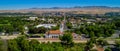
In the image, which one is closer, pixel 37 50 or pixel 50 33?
pixel 37 50

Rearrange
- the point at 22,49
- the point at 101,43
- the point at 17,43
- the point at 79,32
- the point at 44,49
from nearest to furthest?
the point at 44,49
the point at 22,49
the point at 17,43
the point at 101,43
the point at 79,32

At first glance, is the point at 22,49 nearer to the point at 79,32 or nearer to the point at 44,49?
the point at 44,49

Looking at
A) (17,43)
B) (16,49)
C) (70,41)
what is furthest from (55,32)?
(16,49)

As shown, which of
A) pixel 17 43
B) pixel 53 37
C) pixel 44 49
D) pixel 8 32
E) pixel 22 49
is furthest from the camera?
pixel 8 32

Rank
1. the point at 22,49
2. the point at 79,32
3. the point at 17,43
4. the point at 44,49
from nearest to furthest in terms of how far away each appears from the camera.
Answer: the point at 44,49 < the point at 22,49 < the point at 17,43 < the point at 79,32

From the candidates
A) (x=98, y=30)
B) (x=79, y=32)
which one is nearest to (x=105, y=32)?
(x=98, y=30)

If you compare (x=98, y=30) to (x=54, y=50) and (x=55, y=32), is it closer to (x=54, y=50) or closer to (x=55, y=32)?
(x=55, y=32)

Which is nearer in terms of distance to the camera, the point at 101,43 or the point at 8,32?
the point at 101,43

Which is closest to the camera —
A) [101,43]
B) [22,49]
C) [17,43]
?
[22,49]
